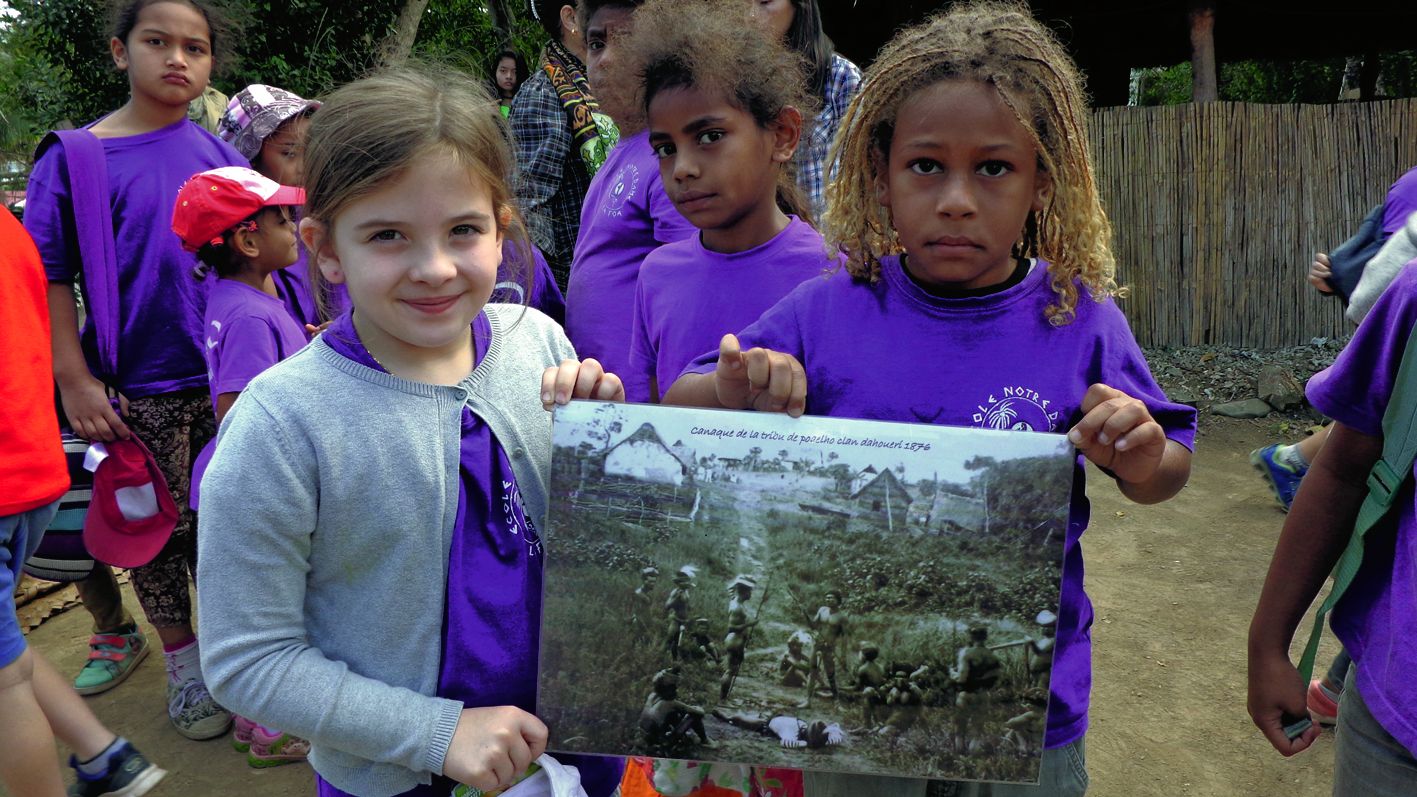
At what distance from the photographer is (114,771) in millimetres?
2586

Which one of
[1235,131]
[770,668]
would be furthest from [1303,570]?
[1235,131]

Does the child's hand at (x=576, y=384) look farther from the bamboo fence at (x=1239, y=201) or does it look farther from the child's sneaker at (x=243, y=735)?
the bamboo fence at (x=1239, y=201)

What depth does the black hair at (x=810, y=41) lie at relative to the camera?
2520 millimetres

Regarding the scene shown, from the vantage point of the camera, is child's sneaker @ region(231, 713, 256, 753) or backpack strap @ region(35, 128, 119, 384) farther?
child's sneaker @ region(231, 713, 256, 753)

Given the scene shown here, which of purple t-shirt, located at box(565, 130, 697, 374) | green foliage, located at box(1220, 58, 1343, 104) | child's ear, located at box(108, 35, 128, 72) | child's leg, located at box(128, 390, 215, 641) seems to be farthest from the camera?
green foliage, located at box(1220, 58, 1343, 104)

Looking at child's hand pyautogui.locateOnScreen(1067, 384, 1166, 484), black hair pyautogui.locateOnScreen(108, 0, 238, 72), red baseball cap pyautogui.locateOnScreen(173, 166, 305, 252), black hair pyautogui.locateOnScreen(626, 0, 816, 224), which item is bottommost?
child's hand pyautogui.locateOnScreen(1067, 384, 1166, 484)

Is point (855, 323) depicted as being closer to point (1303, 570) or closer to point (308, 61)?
point (1303, 570)

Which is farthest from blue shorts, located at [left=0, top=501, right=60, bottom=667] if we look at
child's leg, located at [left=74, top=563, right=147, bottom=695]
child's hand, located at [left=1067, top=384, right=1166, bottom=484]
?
child's hand, located at [left=1067, top=384, right=1166, bottom=484]

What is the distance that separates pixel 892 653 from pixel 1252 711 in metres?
0.76

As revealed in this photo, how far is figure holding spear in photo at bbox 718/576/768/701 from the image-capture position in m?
1.34

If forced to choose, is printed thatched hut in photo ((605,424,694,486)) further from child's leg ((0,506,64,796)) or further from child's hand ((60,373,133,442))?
child's hand ((60,373,133,442))

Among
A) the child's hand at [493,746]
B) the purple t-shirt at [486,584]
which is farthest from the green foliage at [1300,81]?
the child's hand at [493,746]

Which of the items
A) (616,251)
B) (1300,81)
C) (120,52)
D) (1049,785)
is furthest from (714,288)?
(1300,81)

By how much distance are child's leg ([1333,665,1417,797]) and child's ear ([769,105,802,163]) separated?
4.66ft
